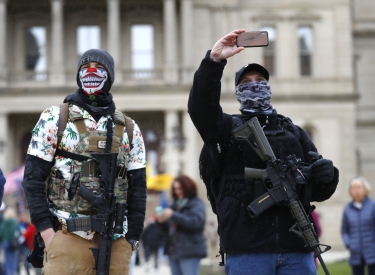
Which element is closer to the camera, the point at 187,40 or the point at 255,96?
the point at 255,96

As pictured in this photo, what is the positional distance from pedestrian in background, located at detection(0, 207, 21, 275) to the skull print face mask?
13.1 meters

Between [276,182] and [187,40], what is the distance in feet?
113

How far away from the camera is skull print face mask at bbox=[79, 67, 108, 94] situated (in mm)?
5797

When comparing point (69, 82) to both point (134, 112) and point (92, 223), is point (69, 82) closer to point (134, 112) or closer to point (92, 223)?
Answer: point (134, 112)

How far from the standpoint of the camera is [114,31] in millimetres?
39250

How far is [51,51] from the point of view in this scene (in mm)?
41438

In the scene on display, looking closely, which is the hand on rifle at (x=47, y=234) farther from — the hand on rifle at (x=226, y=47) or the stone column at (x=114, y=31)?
the stone column at (x=114, y=31)

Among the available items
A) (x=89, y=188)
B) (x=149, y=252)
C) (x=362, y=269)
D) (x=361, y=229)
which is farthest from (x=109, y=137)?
(x=149, y=252)

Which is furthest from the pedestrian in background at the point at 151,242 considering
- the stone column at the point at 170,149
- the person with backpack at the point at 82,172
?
the person with backpack at the point at 82,172

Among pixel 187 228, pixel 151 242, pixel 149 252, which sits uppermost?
pixel 187 228

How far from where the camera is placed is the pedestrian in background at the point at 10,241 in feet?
59.8

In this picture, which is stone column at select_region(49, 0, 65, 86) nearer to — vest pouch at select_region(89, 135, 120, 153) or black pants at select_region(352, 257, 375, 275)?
black pants at select_region(352, 257, 375, 275)

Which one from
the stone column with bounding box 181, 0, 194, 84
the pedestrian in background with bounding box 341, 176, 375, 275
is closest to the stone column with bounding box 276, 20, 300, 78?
the stone column with bounding box 181, 0, 194, 84

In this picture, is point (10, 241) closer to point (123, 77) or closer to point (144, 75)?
point (123, 77)
